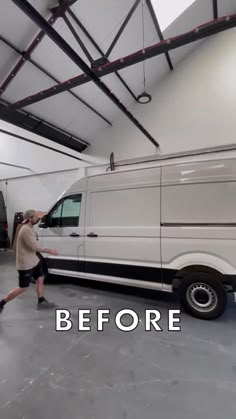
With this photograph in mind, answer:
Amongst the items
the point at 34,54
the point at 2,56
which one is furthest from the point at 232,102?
the point at 2,56

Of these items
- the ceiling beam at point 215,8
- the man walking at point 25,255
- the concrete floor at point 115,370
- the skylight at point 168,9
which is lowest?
the concrete floor at point 115,370

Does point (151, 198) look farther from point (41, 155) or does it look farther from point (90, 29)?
point (41, 155)

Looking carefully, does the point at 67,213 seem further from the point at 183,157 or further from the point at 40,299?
the point at 183,157

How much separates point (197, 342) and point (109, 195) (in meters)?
2.29

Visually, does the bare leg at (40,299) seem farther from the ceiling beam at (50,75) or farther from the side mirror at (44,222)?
the ceiling beam at (50,75)

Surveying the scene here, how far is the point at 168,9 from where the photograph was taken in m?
5.18

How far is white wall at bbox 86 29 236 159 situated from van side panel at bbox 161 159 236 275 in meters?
3.21

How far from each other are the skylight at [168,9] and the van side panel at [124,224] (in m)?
4.01

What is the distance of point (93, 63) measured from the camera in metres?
4.11

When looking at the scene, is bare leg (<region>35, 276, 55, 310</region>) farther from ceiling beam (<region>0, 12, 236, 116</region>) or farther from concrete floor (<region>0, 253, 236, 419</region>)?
ceiling beam (<region>0, 12, 236, 116</region>)

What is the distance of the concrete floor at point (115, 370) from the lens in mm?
1648

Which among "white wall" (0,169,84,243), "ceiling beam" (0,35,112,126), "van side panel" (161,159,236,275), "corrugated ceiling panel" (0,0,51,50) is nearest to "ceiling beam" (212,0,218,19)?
"ceiling beam" (0,35,112,126)

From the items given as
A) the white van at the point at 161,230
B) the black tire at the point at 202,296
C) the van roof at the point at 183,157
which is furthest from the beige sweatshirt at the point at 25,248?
the van roof at the point at 183,157

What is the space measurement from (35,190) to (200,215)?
713 centimetres
